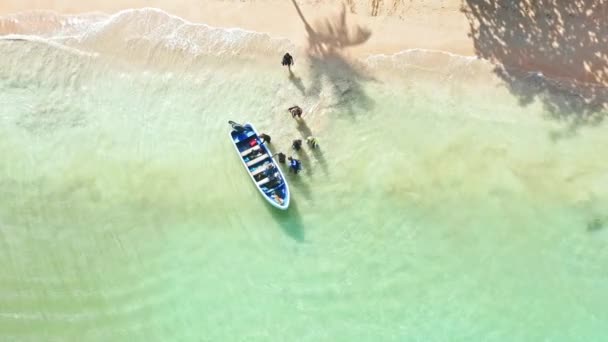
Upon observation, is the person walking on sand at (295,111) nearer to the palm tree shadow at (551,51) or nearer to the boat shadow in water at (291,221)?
the boat shadow in water at (291,221)

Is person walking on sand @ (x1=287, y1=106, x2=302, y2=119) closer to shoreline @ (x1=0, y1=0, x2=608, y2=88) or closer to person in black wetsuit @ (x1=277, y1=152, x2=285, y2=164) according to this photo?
person in black wetsuit @ (x1=277, y1=152, x2=285, y2=164)

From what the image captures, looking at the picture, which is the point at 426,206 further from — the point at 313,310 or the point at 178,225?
the point at 178,225

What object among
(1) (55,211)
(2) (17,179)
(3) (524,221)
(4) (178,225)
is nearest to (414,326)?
(3) (524,221)

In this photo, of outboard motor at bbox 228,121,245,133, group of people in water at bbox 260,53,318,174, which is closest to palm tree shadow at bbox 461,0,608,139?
group of people in water at bbox 260,53,318,174

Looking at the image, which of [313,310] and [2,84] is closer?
[313,310]

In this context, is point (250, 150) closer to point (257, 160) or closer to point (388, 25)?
point (257, 160)

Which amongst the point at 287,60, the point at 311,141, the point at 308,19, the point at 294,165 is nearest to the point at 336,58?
the point at 308,19

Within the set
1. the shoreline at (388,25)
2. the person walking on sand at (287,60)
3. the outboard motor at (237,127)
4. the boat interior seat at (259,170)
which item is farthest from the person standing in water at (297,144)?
the shoreline at (388,25)
